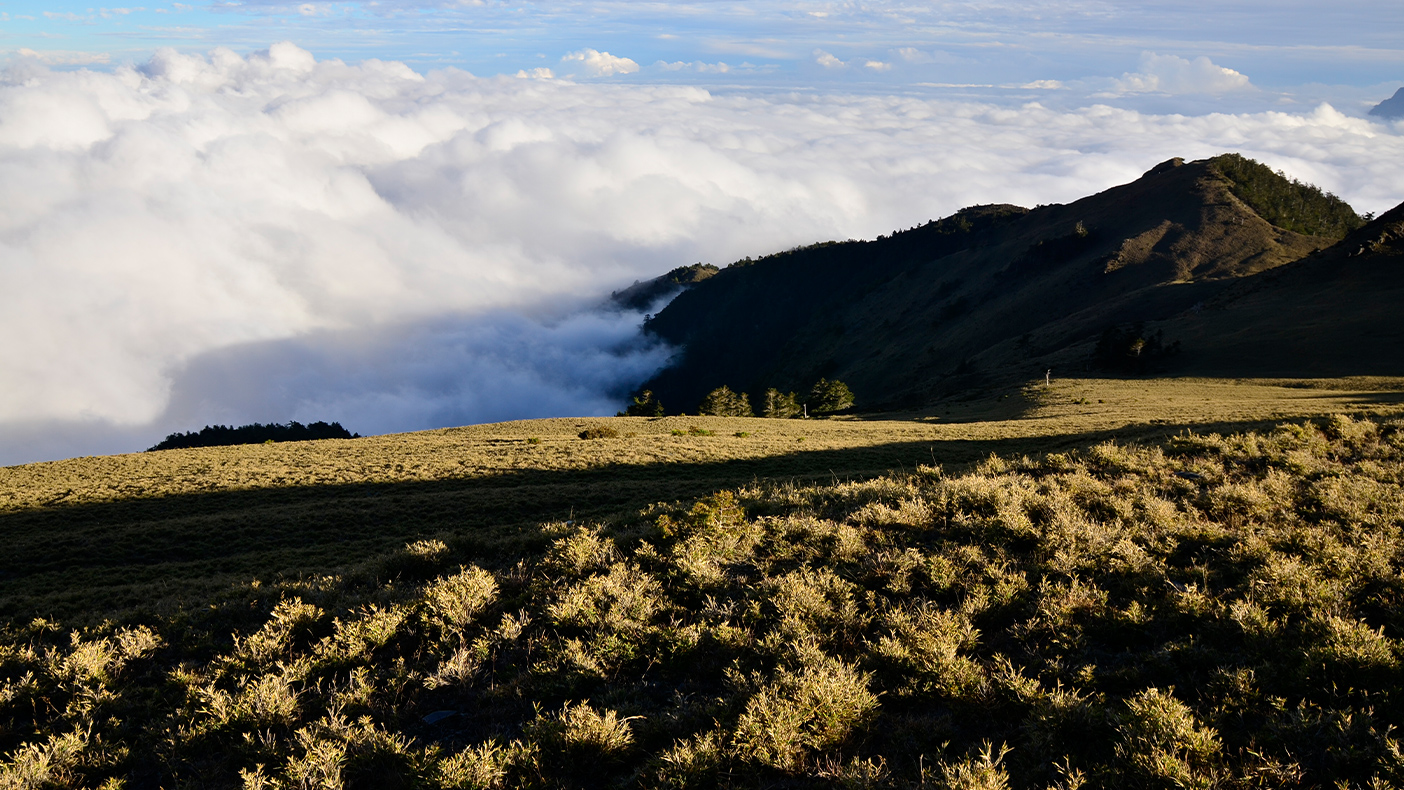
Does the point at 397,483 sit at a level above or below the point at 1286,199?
below

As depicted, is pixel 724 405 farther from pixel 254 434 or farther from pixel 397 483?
pixel 397 483

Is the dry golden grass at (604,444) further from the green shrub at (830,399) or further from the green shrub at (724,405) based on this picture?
the green shrub at (830,399)

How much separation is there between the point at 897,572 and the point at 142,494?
1133 inches

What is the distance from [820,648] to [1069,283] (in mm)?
125571

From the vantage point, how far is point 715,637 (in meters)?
6.51

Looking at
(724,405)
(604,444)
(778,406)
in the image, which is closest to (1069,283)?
(778,406)

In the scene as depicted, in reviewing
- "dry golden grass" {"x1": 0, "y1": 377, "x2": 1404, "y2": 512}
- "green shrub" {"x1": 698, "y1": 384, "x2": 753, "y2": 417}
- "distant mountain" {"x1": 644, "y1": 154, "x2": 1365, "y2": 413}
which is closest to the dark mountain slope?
"distant mountain" {"x1": 644, "y1": 154, "x2": 1365, "y2": 413}

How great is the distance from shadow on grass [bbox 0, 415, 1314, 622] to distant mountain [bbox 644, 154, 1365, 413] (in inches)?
2118

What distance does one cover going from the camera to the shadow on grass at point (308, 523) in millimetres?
12188

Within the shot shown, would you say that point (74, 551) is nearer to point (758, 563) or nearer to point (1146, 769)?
point (758, 563)

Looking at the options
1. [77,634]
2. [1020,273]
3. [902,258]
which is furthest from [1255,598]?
[902,258]

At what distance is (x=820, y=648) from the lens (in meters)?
6.32

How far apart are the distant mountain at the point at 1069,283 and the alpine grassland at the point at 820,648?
63583 mm

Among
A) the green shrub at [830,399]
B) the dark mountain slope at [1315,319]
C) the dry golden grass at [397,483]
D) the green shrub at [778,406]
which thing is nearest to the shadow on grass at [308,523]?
the dry golden grass at [397,483]
